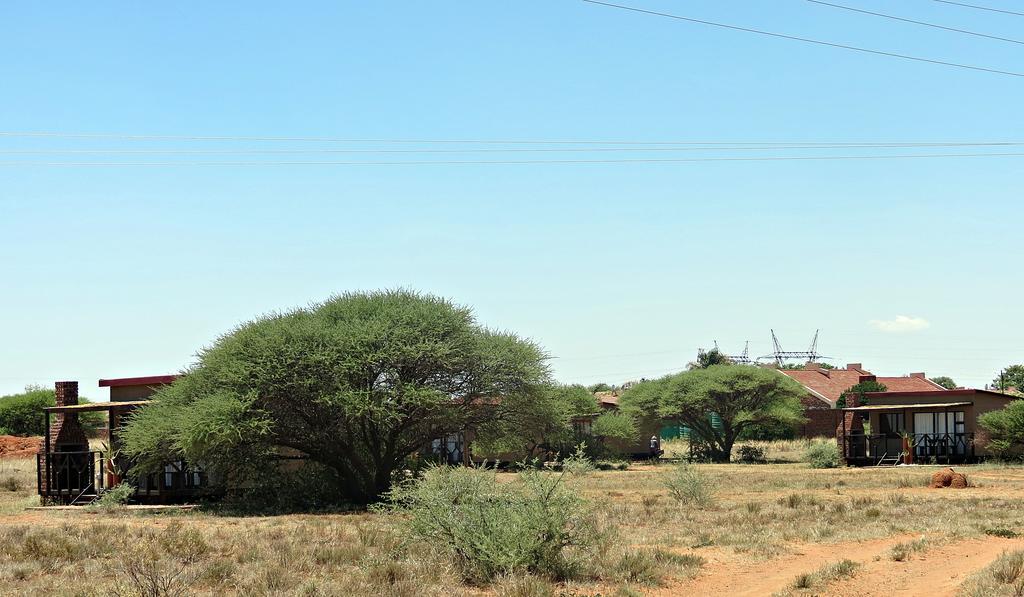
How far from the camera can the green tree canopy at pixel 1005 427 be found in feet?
144

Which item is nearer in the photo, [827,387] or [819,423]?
[819,423]

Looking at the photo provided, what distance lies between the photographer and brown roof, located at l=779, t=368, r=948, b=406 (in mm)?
79062

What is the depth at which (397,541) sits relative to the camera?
57.2 feet

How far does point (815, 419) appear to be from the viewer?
7394 centimetres

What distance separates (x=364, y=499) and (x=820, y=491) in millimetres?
13530

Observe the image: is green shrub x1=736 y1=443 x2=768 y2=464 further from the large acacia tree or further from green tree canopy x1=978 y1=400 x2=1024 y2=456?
the large acacia tree

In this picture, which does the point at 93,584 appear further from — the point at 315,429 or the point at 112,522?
the point at 315,429

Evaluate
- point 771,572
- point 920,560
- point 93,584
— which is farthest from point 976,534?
point 93,584

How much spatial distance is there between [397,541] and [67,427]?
64.2 ft

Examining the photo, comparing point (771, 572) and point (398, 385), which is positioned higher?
point (398, 385)

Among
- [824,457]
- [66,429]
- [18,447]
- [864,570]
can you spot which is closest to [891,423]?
[824,457]

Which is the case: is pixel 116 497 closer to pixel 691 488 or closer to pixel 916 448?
pixel 691 488

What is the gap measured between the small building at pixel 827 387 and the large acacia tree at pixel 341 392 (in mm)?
39068

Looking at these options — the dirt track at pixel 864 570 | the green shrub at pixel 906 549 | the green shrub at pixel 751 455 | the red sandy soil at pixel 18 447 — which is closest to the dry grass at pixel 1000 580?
the dirt track at pixel 864 570
